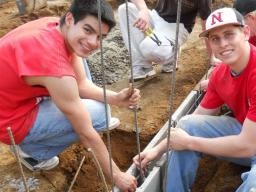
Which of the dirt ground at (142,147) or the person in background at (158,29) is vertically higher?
the person in background at (158,29)

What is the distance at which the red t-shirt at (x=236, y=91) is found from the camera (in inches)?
86.1

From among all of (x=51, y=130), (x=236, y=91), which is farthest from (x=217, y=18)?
(x=51, y=130)

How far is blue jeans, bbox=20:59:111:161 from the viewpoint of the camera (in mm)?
2582

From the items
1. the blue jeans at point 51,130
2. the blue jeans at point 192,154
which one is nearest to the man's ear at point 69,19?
the blue jeans at point 51,130

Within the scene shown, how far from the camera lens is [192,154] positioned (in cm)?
242

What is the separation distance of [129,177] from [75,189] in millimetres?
705

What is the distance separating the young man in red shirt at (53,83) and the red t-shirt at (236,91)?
1.65 ft

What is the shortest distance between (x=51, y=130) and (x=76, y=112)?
363 mm

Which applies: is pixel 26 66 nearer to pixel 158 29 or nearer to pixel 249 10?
pixel 249 10

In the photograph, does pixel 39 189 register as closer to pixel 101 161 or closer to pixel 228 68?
pixel 101 161

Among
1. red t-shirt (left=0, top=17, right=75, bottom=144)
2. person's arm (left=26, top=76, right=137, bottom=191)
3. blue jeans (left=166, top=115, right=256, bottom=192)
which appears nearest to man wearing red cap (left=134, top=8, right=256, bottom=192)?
blue jeans (left=166, top=115, right=256, bottom=192)

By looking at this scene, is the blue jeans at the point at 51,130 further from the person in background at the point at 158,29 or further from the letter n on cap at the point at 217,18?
the person in background at the point at 158,29

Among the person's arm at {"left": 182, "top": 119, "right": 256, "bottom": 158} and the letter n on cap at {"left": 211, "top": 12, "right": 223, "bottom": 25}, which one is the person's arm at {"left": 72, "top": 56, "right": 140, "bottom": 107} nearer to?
the person's arm at {"left": 182, "top": 119, "right": 256, "bottom": 158}

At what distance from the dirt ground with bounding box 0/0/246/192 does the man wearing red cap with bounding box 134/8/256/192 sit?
22 cm
